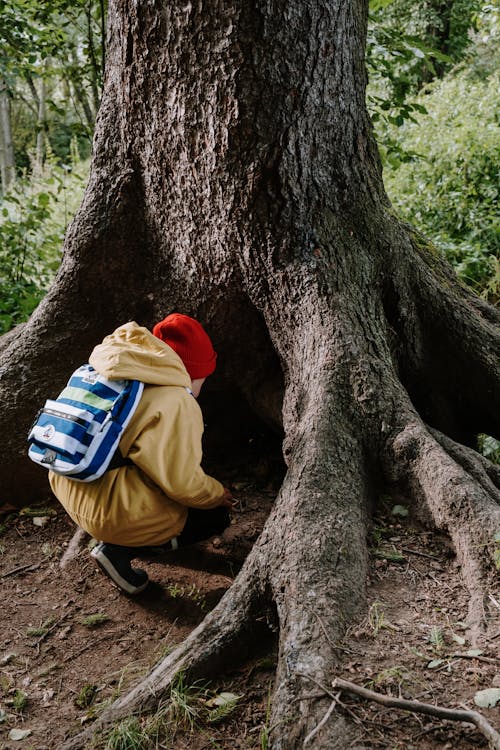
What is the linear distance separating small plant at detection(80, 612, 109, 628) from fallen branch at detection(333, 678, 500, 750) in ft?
5.53

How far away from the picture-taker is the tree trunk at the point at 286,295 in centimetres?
274

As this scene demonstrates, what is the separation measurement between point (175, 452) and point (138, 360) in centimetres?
49

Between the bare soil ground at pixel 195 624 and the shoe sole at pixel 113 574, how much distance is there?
3.1 inches

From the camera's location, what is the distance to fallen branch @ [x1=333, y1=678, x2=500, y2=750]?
1870mm

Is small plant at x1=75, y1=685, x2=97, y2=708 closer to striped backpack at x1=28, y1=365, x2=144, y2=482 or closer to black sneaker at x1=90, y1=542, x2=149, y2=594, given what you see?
black sneaker at x1=90, y1=542, x2=149, y2=594

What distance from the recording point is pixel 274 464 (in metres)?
4.67

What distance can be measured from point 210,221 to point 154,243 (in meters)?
0.54

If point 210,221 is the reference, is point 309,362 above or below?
below

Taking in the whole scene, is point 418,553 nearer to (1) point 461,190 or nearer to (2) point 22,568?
(2) point 22,568

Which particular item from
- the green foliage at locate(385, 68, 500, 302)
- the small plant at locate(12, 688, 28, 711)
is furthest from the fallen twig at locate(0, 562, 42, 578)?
the green foliage at locate(385, 68, 500, 302)

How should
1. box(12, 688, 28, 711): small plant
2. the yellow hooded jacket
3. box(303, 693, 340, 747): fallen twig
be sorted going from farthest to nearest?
the yellow hooded jacket < box(12, 688, 28, 711): small plant < box(303, 693, 340, 747): fallen twig

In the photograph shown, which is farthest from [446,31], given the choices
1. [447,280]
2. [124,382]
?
[124,382]

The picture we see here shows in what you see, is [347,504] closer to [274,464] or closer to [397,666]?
[397,666]

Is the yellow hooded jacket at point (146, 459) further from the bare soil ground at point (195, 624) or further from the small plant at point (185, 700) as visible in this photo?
the small plant at point (185, 700)
